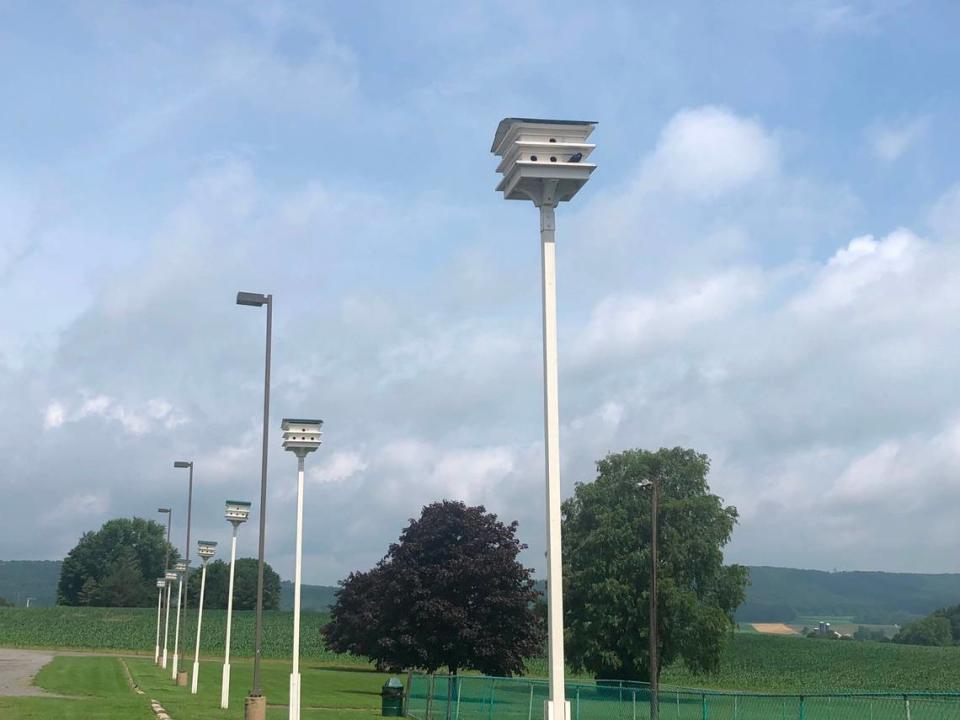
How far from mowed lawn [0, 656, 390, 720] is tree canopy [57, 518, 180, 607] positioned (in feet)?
315

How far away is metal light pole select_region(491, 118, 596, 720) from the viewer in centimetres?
1222

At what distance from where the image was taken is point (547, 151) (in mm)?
12750

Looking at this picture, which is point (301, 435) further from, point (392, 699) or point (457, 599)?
point (457, 599)

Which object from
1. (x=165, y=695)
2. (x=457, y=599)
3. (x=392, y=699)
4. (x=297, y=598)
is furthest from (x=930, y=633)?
(x=297, y=598)

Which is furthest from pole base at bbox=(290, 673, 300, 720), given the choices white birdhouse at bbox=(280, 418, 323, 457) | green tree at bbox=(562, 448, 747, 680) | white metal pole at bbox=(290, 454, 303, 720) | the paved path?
green tree at bbox=(562, 448, 747, 680)

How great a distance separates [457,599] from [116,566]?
13519 centimetres

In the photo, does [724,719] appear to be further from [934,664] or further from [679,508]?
[934,664]

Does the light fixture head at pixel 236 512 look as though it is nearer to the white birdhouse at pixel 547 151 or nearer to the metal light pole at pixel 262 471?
the metal light pole at pixel 262 471

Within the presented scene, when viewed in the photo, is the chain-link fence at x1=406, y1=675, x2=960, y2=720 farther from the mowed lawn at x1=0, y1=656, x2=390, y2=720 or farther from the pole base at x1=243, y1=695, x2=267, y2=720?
the pole base at x1=243, y1=695, x2=267, y2=720

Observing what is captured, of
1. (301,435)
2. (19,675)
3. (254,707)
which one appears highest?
(301,435)

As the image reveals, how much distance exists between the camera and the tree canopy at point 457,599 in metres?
46.9

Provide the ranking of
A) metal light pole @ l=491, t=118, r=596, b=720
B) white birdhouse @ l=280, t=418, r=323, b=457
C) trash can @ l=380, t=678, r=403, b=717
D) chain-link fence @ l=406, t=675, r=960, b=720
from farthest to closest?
trash can @ l=380, t=678, r=403, b=717
chain-link fence @ l=406, t=675, r=960, b=720
white birdhouse @ l=280, t=418, r=323, b=457
metal light pole @ l=491, t=118, r=596, b=720

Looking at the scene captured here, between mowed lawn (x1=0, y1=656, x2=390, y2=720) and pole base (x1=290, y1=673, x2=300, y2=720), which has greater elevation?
pole base (x1=290, y1=673, x2=300, y2=720)

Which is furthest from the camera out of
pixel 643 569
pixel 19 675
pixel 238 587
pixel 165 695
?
pixel 238 587
